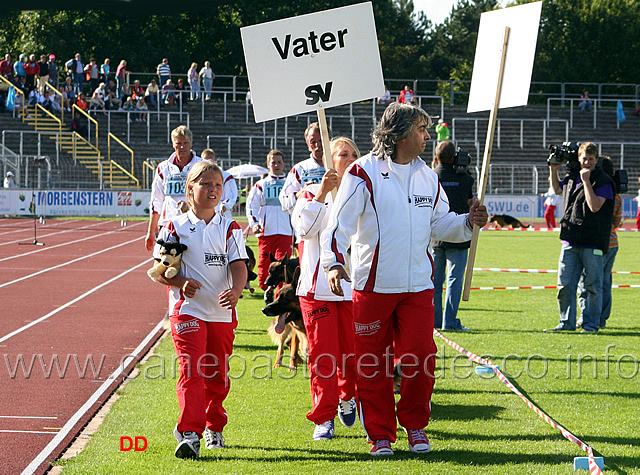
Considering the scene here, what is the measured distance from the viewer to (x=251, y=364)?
907 cm

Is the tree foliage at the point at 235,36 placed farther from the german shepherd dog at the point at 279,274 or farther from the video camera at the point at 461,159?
the german shepherd dog at the point at 279,274

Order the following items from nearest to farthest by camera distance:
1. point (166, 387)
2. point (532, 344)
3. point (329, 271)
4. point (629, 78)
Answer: point (329, 271) < point (166, 387) < point (532, 344) < point (629, 78)

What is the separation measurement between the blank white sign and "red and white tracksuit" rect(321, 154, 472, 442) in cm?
104

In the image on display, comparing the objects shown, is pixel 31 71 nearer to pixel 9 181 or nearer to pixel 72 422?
pixel 9 181

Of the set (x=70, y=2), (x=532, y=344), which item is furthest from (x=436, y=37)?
(x=532, y=344)

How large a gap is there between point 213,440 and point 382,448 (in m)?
1.09

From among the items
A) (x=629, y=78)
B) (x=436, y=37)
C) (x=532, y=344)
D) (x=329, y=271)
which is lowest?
(x=532, y=344)

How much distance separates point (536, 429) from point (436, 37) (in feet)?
288

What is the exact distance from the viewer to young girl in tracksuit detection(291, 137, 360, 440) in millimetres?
6340

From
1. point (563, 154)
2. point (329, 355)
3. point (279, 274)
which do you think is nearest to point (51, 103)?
point (563, 154)

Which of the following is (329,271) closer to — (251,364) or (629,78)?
(251,364)

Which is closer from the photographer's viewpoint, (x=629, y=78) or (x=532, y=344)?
(x=532, y=344)

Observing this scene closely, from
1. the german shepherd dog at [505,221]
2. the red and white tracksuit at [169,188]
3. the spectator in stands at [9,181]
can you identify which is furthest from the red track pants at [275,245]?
the spectator in stands at [9,181]

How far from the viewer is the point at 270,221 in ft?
42.0
